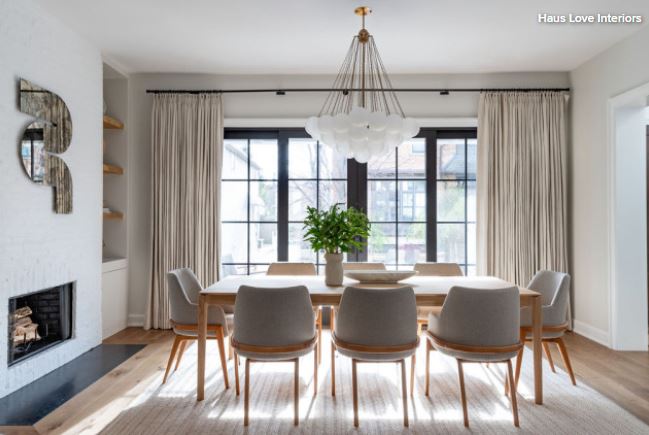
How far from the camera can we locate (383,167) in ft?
15.6

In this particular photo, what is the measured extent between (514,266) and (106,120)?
4.46 metres

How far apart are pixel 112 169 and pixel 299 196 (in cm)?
197

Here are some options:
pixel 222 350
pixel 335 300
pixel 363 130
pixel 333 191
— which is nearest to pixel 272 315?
pixel 335 300

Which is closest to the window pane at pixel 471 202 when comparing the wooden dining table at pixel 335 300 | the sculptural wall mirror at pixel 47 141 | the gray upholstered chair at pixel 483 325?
the wooden dining table at pixel 335 300

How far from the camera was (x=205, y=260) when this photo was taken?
4586mm

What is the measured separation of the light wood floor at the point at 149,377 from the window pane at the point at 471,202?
154 cm

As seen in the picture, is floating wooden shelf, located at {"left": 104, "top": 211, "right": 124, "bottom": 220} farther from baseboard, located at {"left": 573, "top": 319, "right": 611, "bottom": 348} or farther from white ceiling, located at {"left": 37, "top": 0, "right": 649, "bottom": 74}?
baseboard, located at {"left": 573, "top": 319, "right": 611, "bottom": 348}

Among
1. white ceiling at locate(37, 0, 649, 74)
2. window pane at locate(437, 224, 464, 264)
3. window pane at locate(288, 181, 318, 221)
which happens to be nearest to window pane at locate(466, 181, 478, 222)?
window pane at locate(437, 224, 464, 264)

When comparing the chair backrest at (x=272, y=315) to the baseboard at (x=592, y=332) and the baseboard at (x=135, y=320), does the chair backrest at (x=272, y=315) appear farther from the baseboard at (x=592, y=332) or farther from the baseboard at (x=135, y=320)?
the baseboard at (x=592, y=332)

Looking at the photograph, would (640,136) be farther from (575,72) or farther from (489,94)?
(489,94)

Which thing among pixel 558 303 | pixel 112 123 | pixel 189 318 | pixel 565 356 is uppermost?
A: pixel 112 123

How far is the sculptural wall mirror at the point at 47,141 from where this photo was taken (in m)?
3.03

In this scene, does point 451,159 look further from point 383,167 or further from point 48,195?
point 48,195

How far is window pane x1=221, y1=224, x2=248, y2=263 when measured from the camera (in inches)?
190
